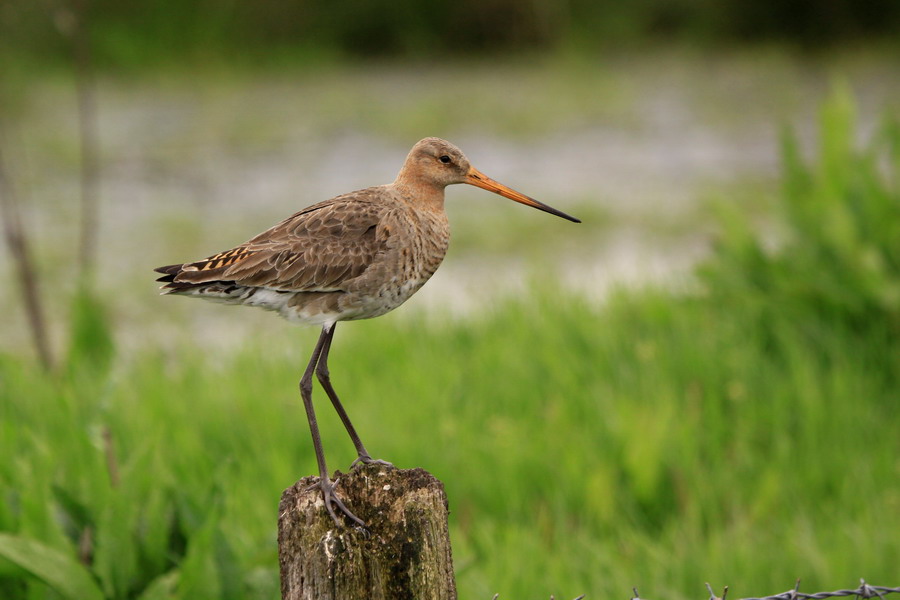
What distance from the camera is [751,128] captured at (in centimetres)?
1436

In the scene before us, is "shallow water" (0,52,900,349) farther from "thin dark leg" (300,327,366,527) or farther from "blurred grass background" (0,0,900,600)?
"thin dark leg" (300,327,366,527)

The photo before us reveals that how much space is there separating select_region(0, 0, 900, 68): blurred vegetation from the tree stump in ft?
44.5

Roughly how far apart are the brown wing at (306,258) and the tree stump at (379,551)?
1.92ft

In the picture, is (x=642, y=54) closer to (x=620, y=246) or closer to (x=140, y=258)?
(x=620, y=246)

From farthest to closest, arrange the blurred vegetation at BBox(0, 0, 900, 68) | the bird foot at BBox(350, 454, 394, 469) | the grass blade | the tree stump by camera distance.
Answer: the blurred vegetation at BBox(0, 0, 900, 68)
the grass blade
the bird foot at BBox(350, 454, 394, 469)
the tree stump

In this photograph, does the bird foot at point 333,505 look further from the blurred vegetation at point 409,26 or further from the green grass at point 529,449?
the blurred vegetation at point 409,26

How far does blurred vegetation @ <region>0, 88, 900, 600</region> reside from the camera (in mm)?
4086

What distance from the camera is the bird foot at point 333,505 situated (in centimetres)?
273

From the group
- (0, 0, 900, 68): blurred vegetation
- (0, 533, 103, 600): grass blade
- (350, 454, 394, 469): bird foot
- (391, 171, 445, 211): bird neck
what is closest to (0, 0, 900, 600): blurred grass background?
(0, 533, 103, 600): grass blade

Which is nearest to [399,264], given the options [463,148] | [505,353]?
[505,353]

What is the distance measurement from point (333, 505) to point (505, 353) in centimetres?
397

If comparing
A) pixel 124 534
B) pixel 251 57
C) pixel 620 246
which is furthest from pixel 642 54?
pixel 124 534

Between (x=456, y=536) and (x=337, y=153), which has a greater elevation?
(x=337, y=153)

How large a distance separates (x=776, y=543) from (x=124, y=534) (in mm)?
2801
